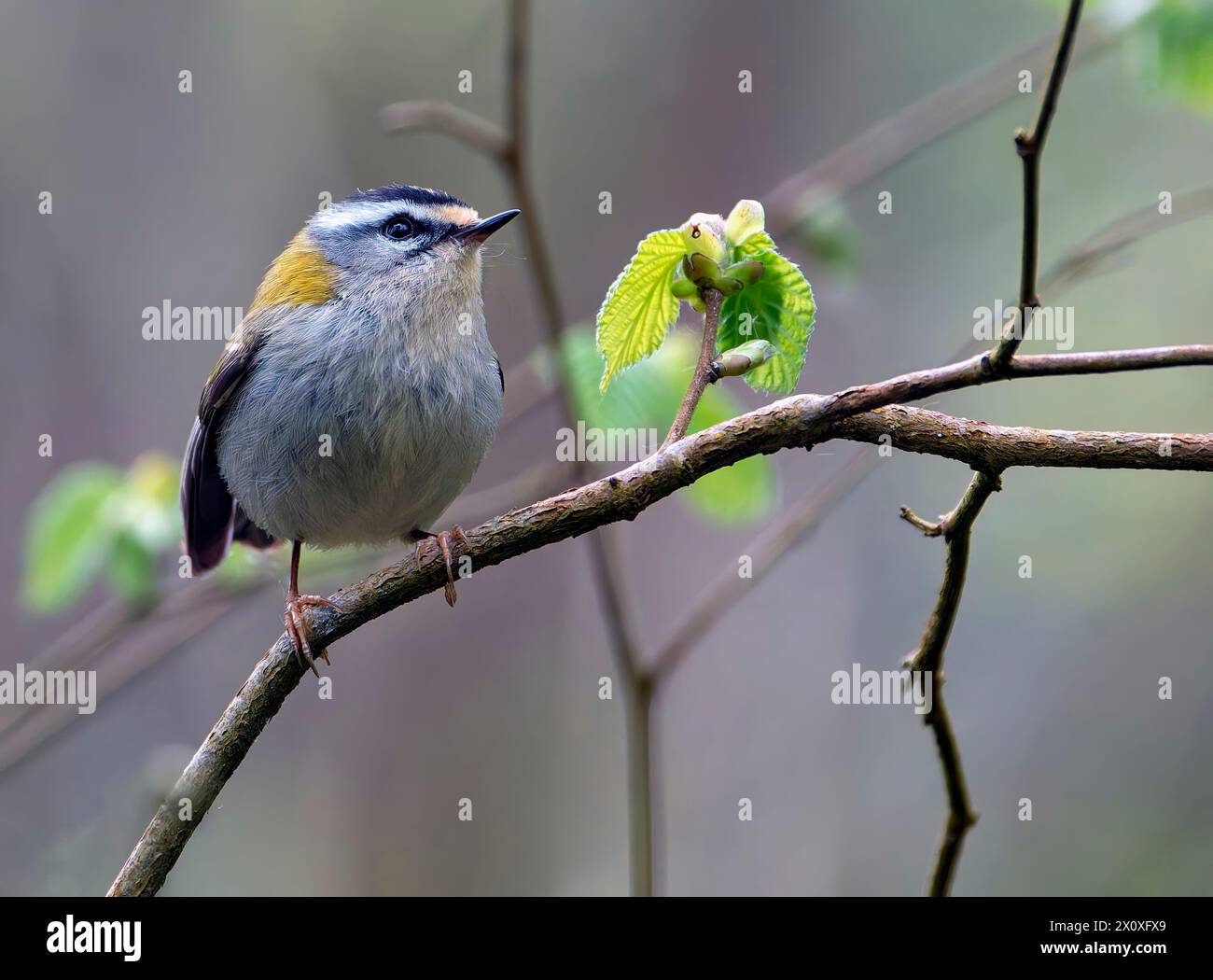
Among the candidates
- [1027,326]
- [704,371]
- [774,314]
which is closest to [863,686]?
[774,314]

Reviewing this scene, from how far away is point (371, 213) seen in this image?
13.2 ft

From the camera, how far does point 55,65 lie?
8266 millimetres

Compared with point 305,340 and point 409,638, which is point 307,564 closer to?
point 305,340

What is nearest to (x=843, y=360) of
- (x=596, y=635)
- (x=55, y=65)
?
(x=596, y=635)

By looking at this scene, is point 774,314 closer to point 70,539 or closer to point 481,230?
point 481,230

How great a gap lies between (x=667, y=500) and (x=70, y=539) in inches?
171

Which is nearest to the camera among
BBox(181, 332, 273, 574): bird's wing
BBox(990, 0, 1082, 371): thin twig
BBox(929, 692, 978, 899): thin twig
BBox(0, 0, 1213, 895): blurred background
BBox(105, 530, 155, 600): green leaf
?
BBox(990, 0, 1082, 371): thin twig

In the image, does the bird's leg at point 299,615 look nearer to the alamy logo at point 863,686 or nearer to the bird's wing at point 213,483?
the bird's wing at point 213,483

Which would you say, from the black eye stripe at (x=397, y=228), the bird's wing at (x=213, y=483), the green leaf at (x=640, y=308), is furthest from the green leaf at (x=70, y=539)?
the green leaf at (x=640, y=308)

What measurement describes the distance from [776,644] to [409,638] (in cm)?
261

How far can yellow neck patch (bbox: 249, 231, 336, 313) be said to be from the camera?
3795 mm

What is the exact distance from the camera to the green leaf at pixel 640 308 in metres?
2.01

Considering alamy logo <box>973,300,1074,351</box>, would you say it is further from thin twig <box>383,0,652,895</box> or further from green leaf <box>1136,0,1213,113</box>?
thin twig <box>383,0,652,895</box>

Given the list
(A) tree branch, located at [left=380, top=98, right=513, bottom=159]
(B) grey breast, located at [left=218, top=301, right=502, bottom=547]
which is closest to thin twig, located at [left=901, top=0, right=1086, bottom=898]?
(B) grey breast, located at [left=218, top=301, right=502, bottom=547]
